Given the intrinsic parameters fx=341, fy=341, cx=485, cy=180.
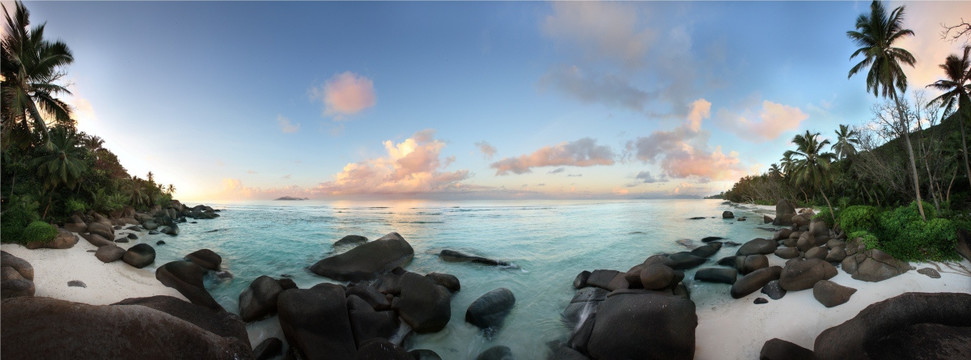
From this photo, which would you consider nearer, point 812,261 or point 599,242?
point 812,261

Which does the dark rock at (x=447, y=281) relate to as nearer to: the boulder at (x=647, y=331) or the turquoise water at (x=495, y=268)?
the turquoise water at (x=495, y=268)

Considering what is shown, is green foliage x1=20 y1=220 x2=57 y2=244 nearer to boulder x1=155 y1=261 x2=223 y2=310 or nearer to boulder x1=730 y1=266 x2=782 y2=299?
boulder x1=155 y1=261 x2=223 y2=310

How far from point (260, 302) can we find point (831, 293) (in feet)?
46.5

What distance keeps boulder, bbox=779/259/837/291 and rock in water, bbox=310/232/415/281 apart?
12.7 metres

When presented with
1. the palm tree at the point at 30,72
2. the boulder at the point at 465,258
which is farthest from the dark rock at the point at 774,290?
the palm tree at the point at 30,72

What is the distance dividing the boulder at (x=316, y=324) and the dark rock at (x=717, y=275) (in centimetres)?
1099

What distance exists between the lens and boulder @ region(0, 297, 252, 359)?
4.70 metres

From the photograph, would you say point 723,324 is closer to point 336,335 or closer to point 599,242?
point 336,335

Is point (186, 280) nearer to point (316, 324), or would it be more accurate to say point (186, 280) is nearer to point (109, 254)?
point (109, 254)

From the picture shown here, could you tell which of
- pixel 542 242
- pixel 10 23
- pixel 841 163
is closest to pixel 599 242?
pixel 542 242

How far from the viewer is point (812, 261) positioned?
32.5 ft

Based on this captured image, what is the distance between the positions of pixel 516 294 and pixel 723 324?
18.3 feet

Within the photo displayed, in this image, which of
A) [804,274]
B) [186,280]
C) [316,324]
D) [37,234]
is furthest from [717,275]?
[37,234]

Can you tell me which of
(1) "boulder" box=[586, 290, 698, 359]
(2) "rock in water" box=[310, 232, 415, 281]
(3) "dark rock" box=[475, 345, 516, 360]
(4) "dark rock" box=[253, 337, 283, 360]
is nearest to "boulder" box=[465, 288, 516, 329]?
(3) "dark rock" box=[475, 345, 516, 360]
